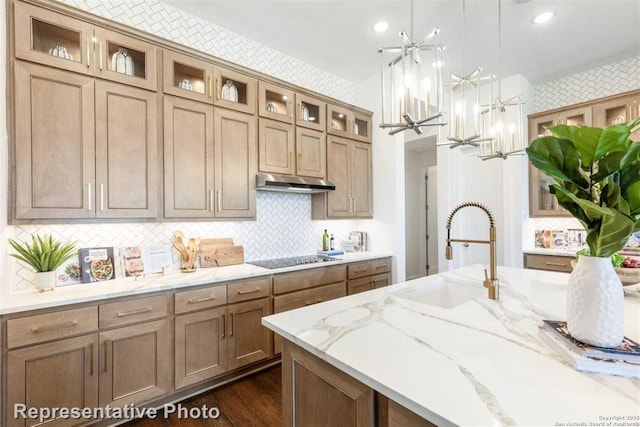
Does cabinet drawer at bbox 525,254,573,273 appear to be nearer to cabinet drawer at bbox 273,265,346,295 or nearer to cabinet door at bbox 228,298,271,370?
cabinet drawer at bbox 273,265,346,295

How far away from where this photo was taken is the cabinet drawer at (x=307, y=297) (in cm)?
263

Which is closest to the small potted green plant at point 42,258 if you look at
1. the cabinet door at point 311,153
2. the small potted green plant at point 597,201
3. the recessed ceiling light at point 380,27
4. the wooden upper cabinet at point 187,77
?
the wooden upper cabinet at point 187,77

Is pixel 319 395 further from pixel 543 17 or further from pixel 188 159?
pixel 543 17

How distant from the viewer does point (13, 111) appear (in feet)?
5.78

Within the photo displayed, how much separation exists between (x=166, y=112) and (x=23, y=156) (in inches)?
36.8

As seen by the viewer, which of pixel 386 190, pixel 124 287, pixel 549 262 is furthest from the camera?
pixel 386 190

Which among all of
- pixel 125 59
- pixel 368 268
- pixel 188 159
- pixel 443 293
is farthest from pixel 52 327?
pixel 368 268

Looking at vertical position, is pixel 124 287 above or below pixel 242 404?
above

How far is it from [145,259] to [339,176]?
222 centimetres

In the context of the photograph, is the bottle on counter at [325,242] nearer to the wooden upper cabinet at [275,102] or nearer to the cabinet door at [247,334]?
the cabinet door at [247,334]

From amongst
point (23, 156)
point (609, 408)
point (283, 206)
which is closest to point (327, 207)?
point (283, 206)

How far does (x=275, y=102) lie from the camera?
3133mm

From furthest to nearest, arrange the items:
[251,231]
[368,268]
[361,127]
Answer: [361,127] < [368,268] < [251,231]

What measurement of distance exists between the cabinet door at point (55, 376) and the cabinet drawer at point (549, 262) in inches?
179
